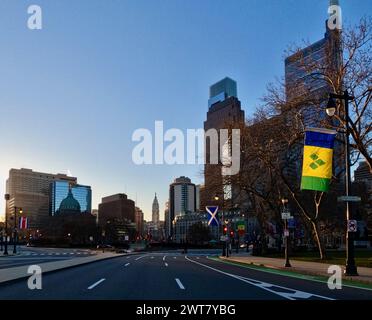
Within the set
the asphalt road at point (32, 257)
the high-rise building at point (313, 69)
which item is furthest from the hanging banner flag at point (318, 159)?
the asphalt road at point (32, 257)

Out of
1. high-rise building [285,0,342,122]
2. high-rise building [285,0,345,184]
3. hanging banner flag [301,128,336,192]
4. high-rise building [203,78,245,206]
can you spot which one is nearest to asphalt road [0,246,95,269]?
high-rise building [203,78,245,206]

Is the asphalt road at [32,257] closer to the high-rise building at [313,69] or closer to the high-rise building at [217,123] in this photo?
the high-rise building at [217,123]

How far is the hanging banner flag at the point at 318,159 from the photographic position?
23594 mm

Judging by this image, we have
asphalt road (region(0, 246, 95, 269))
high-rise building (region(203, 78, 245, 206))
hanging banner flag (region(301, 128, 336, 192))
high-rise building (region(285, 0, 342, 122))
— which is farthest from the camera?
high-rise building (region(203, 78, 245, 206))

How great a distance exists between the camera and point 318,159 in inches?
933

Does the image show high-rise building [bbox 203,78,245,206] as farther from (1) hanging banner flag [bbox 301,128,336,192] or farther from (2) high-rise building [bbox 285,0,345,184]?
(1) hanging banner flag [bbox 301,128,336,192]

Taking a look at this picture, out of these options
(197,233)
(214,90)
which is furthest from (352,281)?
(214,90)

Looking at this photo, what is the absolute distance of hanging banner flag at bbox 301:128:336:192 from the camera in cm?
2359

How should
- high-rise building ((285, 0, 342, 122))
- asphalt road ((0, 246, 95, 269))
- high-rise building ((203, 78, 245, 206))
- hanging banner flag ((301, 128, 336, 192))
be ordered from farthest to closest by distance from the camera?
high-rise building ((203, 78, 245, 206))
asphalt road ((0, 246, 95, 269))
high-rise building ((285, 0, 342, 122))
hanging banner flag ((301, 128, 336, 192))

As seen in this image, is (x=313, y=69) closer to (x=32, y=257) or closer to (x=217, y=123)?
(x=32, y=257)

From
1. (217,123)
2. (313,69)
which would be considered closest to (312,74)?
(313,69)

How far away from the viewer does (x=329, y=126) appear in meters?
32.8
